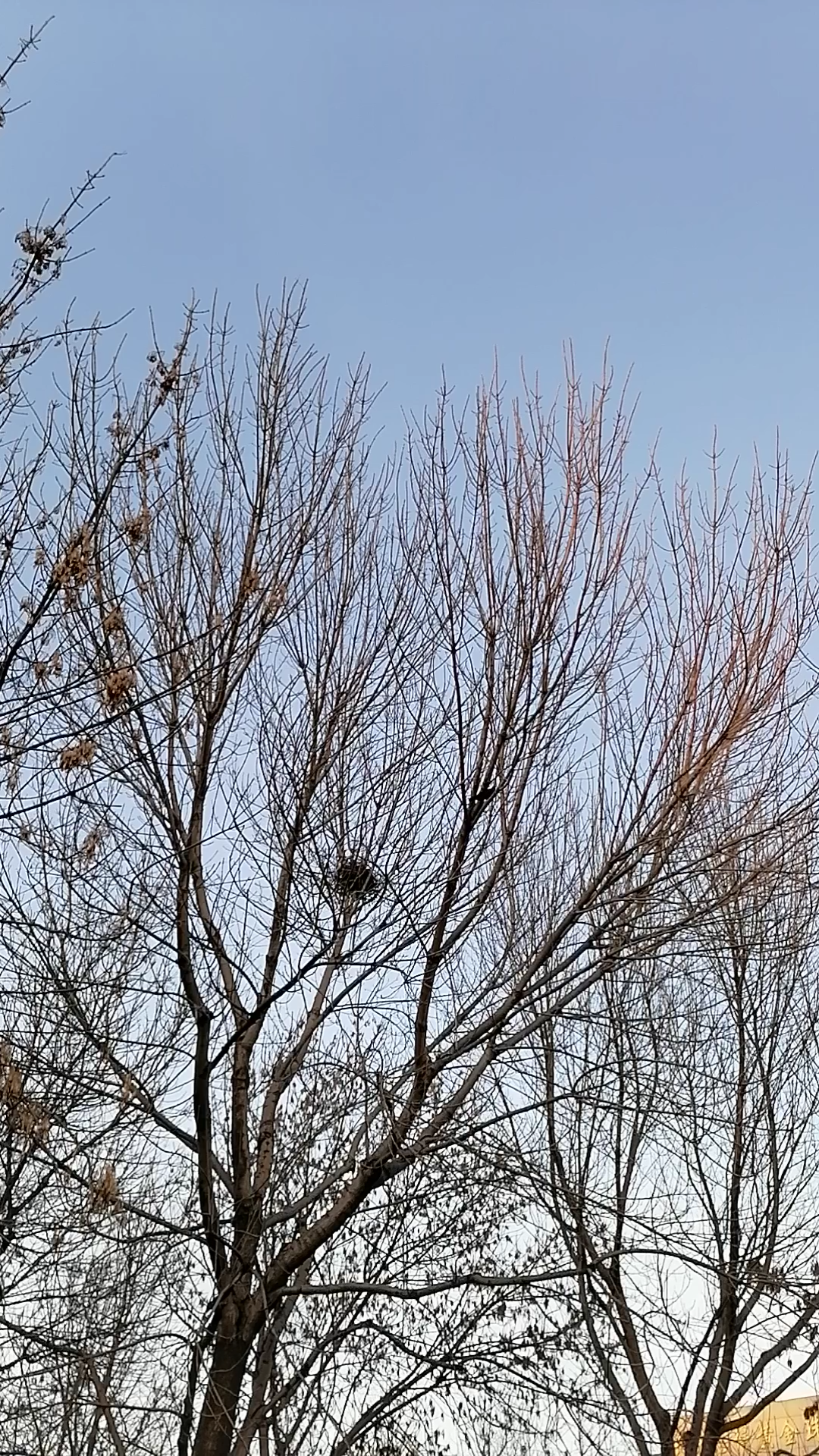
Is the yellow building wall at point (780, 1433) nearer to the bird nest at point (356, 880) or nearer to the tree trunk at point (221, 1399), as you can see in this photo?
the tree trunk at point (221, 1399)

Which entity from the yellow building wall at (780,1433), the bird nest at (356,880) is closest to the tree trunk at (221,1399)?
the bird nest at (356,880)

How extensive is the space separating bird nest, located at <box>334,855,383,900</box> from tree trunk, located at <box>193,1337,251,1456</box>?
2.21 meters

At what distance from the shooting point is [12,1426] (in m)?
9.05

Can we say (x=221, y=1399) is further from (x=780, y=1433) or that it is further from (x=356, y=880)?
(x=780, y=1433)

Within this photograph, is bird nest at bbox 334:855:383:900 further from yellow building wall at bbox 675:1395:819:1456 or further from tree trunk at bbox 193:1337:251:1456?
yellow building wall at bbox 675:1395:819:1456

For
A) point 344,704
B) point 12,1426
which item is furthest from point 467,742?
point 12,1426

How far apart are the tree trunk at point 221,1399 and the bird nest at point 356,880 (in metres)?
2.21

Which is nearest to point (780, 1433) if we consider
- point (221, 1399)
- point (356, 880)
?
point (221, 1399)

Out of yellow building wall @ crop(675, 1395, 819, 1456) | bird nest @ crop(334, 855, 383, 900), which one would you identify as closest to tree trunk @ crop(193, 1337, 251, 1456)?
bird nest @ crop(334, 855, 383, 900)

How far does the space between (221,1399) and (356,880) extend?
2526 millimetres

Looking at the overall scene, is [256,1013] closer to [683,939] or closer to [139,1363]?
[683,939]

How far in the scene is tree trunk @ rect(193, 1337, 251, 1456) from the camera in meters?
5.91

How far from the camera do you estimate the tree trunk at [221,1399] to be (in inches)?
233

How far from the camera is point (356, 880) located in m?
6.06
